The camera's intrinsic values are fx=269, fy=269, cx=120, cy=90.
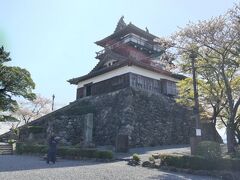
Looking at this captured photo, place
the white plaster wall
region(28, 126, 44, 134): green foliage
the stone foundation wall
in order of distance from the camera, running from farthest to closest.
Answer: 1. the white plaster wall
2. region(28, 126, 44, 134): green foliage
3. the stone foundation wall

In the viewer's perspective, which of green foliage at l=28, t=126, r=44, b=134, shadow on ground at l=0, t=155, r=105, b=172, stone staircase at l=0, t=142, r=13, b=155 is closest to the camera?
shadow on ground at l=0, t=155, r=105, b=172

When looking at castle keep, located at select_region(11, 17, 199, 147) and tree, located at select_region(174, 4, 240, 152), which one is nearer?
tree, located at select_region(174, 4, 240, 152)

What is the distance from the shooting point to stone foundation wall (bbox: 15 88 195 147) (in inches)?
914

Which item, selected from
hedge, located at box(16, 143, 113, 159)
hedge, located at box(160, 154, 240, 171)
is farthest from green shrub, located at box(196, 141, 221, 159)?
hedge, located at box(16, 143, 113, 159)

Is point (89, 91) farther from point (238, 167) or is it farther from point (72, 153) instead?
point (238, 167)

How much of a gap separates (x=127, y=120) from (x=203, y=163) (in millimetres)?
11868

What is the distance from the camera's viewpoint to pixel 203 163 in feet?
37.9

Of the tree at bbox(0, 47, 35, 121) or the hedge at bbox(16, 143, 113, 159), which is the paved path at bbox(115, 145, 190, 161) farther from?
the tree at bbox(0, 47, 35, 121)

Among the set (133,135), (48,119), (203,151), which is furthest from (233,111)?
(48,119)

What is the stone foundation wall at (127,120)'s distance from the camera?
23219mm

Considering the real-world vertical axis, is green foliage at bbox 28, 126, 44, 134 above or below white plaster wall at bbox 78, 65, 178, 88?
below

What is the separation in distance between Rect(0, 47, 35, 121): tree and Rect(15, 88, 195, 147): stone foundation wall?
3.45 m

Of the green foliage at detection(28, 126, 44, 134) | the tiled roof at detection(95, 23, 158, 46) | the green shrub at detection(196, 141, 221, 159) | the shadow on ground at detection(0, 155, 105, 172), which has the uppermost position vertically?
the tiled roof at detection(95, 23, 158, 46)

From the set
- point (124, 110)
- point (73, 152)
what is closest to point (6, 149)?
point (73, 152)
